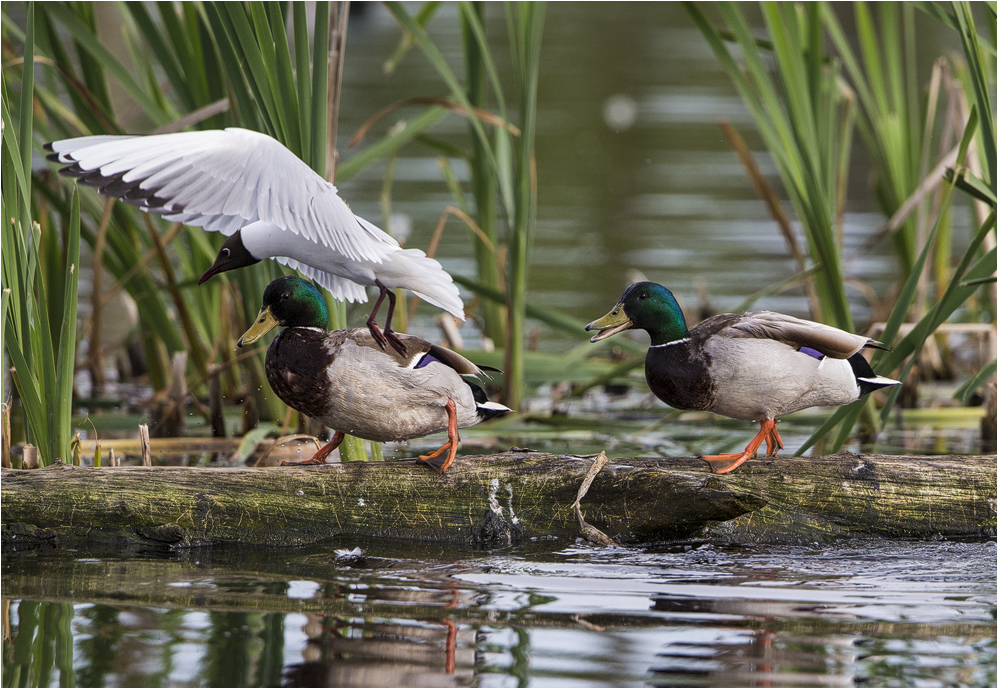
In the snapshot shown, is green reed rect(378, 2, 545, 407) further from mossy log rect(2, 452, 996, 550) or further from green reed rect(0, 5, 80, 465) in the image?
mossy log rect(2, 452, 996, 550)

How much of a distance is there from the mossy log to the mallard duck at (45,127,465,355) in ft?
2.20

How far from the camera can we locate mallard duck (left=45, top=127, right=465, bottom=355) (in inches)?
112

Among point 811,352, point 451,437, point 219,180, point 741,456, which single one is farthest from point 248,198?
point 811,352

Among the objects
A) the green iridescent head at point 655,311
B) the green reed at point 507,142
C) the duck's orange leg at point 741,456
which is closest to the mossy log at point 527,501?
the duck's orange leg at point 741,456

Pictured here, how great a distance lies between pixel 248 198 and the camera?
2.97 metres

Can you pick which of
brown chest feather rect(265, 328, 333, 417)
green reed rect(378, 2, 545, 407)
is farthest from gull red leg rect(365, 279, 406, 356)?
green reed rect(378, 2, 545, 407)

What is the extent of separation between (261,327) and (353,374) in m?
0.34

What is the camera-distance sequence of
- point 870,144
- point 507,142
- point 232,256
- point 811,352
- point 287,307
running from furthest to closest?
point 870,144 < point 507,142 < point 811,352 < point 287,307 < point 232,256

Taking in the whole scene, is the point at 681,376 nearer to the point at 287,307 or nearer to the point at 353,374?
the point at 353,374

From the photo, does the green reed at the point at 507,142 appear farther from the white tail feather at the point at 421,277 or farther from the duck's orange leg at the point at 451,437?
the duck's orange leg at the point at 451,437

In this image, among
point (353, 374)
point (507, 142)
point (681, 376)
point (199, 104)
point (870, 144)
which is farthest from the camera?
point (870, 144)

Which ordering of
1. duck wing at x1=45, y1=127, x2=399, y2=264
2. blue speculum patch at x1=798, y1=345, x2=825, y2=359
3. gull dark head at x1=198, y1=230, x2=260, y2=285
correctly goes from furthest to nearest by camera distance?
blue speculum patch at x1=798, y1=345, x2=825, y2=359
gull dark head at x1=198, y1=230, x2=260, y2=285
duck wing at x1=45, y1=127, x2=399, y2=264

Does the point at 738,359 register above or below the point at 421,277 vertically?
below

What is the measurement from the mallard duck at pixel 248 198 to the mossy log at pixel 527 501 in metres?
0.67
